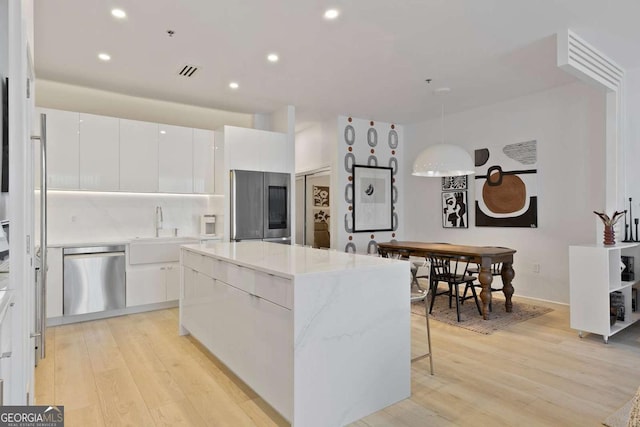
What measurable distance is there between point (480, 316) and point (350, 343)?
2.65 meters

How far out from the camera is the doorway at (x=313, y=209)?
23.2ft

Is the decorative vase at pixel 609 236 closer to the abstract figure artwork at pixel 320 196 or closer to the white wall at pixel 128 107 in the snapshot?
the abstract figure artwork at pixel 320 196

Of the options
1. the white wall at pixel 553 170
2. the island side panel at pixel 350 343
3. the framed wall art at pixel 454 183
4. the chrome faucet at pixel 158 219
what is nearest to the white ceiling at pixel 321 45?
the white wall at pixel 553 170

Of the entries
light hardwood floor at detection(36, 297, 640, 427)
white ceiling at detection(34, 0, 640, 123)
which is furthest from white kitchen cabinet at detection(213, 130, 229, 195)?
light hardwood floor at detection(36, 297, 640, 427)

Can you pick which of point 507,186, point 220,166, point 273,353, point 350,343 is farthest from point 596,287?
point 220,166

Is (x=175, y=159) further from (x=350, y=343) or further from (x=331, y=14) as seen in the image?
(x=350, y=343)

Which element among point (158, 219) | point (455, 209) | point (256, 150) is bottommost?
point (158, 219)

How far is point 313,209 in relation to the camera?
23.8 ft

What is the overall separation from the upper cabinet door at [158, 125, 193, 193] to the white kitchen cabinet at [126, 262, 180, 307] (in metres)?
1.03

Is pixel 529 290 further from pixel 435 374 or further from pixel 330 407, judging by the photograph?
pixel 330 407

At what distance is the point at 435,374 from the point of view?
2.72 metres

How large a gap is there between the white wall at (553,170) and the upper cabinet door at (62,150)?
534 centimetres

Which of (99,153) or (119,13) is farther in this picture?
(99,153)

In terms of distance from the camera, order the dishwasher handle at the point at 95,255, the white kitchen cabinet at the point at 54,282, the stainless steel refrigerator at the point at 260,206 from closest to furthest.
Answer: the white kitchen cabinet at the point at 54,282 → the dishwasher handle at the point at 95,255 → the stainless steel refrigerator at the point at 260,206
